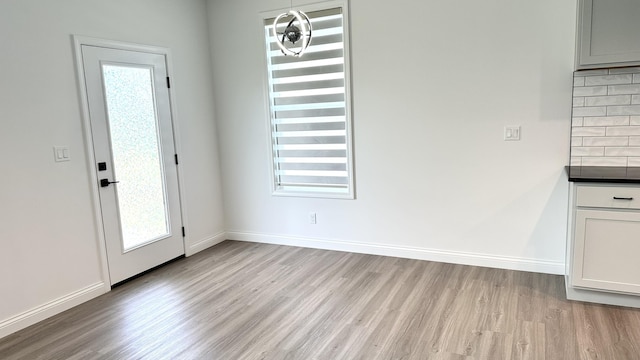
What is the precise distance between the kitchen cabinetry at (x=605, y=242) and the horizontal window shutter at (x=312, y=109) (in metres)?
2.06

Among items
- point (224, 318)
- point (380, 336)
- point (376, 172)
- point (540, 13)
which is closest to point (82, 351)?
point (224, 318)

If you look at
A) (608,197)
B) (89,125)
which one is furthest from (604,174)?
(89,125)

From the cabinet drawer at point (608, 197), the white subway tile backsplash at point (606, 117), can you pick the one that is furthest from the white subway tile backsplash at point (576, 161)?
the cabinet drawer at point (608, 197)

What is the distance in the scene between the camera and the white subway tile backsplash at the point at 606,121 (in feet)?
10.6

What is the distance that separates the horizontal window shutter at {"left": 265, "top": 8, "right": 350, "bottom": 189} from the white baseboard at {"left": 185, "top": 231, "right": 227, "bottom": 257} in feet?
3.19

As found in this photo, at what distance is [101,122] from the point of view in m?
3.50

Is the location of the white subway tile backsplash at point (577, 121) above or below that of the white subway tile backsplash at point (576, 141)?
above

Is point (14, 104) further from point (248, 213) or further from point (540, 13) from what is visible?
point (540, 13)

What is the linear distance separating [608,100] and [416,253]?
2020 mm

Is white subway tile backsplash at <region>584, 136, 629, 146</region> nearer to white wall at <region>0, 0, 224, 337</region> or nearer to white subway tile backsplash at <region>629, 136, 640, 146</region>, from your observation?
white subway tile backsplash at <region>629, 136, 640, 146</region>

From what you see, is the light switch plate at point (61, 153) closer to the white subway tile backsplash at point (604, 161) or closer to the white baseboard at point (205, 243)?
the white baseboard at point (205, 243)

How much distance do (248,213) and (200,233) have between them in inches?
22.7

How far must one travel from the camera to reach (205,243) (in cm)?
471

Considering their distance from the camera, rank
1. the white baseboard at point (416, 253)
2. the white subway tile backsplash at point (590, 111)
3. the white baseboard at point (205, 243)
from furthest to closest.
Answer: the white baseboard at point (205, 243)
the white baseboard at point (416, 253)
the white subway tile backsplash at point (590, 111)
